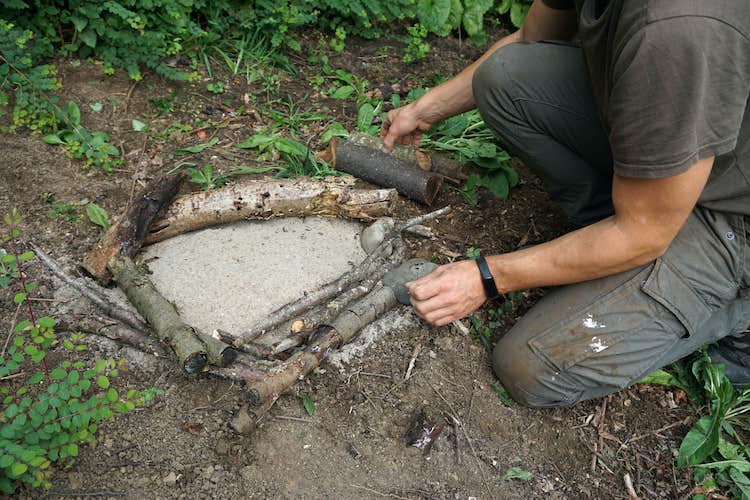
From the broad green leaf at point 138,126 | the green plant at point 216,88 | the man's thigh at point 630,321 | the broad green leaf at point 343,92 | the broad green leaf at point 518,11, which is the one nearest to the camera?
the man's thigh at point 630,321

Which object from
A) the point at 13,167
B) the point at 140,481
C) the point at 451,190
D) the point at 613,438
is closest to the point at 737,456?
the point at 613,438

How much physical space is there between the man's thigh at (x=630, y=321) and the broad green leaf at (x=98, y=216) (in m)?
2.01

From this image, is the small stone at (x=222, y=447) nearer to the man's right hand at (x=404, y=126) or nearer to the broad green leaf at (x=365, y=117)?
the man's right hand at (x=404, y=126)

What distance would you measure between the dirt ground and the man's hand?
325 millimetres

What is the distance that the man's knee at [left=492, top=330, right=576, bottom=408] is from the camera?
101 inches

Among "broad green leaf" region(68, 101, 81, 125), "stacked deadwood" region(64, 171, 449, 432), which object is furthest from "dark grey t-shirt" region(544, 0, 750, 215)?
"broad green leaf" region(68, 101, 81, 125)

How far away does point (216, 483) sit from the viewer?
219cm

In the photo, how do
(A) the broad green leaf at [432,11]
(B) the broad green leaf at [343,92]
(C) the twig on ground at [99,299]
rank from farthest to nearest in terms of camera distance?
1. (A) the broad green leaf at [432,11]
2. (B) the broad green leaf at [343,92]
3. (C) the twig on ground at [99,299]

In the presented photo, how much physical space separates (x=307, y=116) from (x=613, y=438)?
259cm

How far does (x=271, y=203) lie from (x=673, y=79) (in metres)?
1.96

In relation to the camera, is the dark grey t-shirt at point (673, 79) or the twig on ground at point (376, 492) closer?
the dark grey t-shirt at point (673, 79)

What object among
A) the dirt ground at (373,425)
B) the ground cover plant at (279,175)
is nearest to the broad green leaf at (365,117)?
the ground cover plant at (279,175)

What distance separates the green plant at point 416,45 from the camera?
4.39 m

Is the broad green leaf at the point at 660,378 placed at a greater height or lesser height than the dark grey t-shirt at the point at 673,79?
lesser
